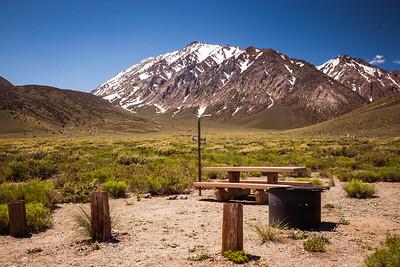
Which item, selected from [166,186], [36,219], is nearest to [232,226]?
[36,219]

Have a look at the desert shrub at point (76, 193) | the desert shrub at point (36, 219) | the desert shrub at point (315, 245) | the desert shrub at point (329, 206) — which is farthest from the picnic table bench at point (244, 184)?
the desert shrub at point (36, 219)

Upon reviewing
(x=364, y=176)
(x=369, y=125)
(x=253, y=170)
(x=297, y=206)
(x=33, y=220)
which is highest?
(x=369, y=125)

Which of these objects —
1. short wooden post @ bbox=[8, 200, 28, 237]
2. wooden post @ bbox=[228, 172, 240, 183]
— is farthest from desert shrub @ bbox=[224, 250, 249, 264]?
wooden post @ bbox=[228, 172, 240, 183]

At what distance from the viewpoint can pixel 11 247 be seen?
24.5 ft

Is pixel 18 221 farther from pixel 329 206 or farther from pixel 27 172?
pixel 27 172

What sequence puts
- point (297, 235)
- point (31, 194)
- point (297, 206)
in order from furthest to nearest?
1. point (31, 194)
2. point (297, 206)
3. point (297, 235)

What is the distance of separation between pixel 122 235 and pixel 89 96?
187381 mm

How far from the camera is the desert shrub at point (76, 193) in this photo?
490 inches

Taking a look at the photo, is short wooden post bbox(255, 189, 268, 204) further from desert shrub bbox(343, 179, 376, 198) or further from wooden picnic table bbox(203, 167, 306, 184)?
desert shrub bbox(343, 179, 376, 198)

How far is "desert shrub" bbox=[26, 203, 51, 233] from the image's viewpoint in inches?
342

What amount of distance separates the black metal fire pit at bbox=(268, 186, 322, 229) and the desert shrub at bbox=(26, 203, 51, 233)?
5016mm

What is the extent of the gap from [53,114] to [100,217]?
132 m

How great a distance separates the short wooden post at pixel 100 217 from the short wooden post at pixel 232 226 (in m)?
2.31

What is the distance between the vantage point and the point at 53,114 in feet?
429
